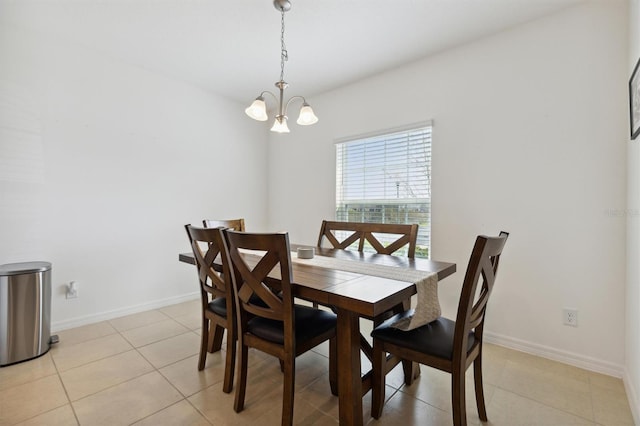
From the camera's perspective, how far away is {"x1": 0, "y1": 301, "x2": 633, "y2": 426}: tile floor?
1.48 metres

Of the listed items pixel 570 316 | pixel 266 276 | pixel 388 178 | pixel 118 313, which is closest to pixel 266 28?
pixel 388 178

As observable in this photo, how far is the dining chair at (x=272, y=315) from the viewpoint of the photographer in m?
1.28

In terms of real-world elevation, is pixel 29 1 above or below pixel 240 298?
above

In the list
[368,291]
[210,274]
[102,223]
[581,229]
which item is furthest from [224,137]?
[581,229]

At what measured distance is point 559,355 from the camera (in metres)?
2.07

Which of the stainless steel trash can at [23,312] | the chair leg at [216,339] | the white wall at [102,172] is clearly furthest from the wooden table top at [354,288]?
the white wall at [102,172]

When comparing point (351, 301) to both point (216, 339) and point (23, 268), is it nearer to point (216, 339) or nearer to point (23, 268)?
point (216, 339)

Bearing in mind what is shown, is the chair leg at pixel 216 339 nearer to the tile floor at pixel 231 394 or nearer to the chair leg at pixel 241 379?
the tile floor at pixel 231 394

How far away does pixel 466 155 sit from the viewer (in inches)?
98.0

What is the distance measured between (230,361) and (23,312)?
1.63 m

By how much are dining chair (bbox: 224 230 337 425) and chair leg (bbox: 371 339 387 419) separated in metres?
0.24

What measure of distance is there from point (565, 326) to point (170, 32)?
3764 millimetres

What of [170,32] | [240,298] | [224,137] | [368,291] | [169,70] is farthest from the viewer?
[224,137]

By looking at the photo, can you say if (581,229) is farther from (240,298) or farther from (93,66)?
(93,66)
